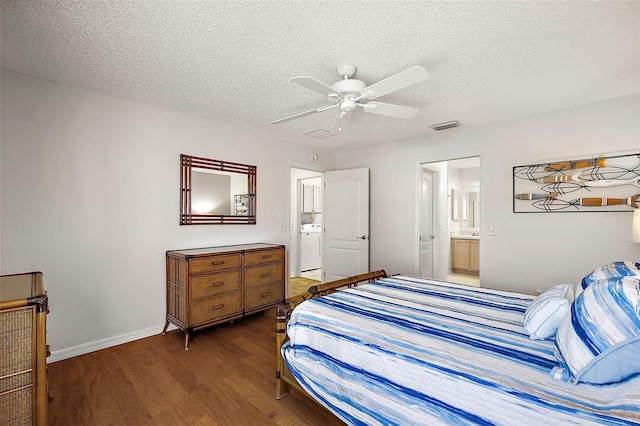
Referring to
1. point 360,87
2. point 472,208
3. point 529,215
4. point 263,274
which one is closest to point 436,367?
point 360,87

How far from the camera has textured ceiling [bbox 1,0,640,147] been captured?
1.72 m

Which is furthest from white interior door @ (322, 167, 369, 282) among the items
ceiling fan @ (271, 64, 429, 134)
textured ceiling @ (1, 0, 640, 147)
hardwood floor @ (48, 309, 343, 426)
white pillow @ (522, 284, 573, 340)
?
white pillow @ (522, 284, 573, 340)

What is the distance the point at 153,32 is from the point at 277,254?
8.45 ft

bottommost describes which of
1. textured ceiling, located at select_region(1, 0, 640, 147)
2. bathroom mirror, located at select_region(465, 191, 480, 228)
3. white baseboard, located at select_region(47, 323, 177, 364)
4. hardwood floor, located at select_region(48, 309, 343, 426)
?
hardwood floor, located at select_region(48, 309, 343, 426)

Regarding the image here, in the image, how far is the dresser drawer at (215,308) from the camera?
9.90ft

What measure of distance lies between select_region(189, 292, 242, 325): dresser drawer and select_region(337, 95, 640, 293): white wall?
2.42 m

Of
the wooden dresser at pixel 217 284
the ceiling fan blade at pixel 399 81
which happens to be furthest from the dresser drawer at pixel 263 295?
the ceiling fan blade at pixel 399 81

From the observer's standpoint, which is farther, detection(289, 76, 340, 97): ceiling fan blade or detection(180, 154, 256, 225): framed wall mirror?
detection(180, 154, 256, 225): framed wall mirror

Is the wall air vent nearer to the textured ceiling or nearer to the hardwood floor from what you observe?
the textured ceiling

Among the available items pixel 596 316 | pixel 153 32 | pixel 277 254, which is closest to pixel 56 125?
pixel 153 32

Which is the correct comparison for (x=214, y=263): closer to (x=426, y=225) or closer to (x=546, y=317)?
(x=546, y=317)

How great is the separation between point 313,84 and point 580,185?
9.76 feet

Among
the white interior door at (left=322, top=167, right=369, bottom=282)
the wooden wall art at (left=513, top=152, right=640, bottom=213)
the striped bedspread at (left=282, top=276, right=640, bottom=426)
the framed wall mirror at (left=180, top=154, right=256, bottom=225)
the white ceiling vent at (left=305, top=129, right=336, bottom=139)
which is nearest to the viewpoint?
the striped bedspread at (left=282, top=276, right=640, bottom=426)

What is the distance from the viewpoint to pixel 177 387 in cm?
228
